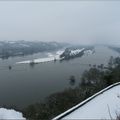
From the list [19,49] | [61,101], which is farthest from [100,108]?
[19,49]

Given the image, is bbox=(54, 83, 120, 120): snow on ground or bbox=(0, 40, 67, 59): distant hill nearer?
bbox=(54, 83, 120, 120): snow on ground

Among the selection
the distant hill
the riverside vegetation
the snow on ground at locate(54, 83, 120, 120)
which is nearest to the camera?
the snow on ground at locate(54, 83, 120, 120)

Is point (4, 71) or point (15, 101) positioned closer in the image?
point (15, 101)

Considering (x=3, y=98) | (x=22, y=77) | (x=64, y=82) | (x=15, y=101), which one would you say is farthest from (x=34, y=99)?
(x=22, y=77)

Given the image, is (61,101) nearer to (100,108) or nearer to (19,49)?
(100,108)

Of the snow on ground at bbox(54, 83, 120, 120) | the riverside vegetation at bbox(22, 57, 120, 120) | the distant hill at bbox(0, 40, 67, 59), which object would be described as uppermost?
the snow on ground at bbox(54, 83, 120, 120)

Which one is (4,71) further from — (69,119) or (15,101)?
(69,119)

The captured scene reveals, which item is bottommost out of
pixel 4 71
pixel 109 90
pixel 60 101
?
pixel 4 71

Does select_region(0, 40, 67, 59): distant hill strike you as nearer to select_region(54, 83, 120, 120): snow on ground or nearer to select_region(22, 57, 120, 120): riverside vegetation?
select_region(22, 57, 120, 120): riverside vegetation

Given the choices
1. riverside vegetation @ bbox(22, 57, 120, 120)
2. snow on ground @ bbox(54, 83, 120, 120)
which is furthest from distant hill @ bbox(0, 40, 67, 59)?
snow on ground @ bbox(54, 83, 120, 120)
